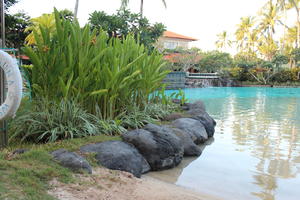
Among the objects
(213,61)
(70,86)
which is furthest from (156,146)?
(213,61)

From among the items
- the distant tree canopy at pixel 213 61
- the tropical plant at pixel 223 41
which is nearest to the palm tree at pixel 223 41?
the tropical plant at pixel 223 41

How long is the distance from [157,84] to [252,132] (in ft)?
7.38

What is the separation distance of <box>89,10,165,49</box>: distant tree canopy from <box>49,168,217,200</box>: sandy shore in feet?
35.0

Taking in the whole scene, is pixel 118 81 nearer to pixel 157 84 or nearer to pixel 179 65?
pixel 157 84

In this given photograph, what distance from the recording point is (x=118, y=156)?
336cm

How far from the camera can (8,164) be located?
2.54 meters

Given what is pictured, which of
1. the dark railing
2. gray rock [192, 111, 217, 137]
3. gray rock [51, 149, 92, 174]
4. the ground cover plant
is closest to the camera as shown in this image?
gray rock [51, 149, 92, 174]

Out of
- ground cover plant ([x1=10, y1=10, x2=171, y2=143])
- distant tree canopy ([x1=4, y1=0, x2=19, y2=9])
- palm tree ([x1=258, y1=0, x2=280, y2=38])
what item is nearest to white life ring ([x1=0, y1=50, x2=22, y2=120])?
ground cover plant ([x1=10, y1=10, x2=171, y2=143])

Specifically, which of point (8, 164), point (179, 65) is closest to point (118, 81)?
point (8, 164)

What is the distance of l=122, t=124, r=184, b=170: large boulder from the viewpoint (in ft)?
12.6

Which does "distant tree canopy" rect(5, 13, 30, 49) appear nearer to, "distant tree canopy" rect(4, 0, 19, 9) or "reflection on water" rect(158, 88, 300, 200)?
"distant tree canopy" rect(4, 0, 19, 9)

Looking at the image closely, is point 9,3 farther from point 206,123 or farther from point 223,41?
point 223,41

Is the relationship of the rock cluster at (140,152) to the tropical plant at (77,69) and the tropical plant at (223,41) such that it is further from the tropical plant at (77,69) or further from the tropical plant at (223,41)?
the tropical plant at (223,41)

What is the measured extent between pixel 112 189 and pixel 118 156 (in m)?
0.69
